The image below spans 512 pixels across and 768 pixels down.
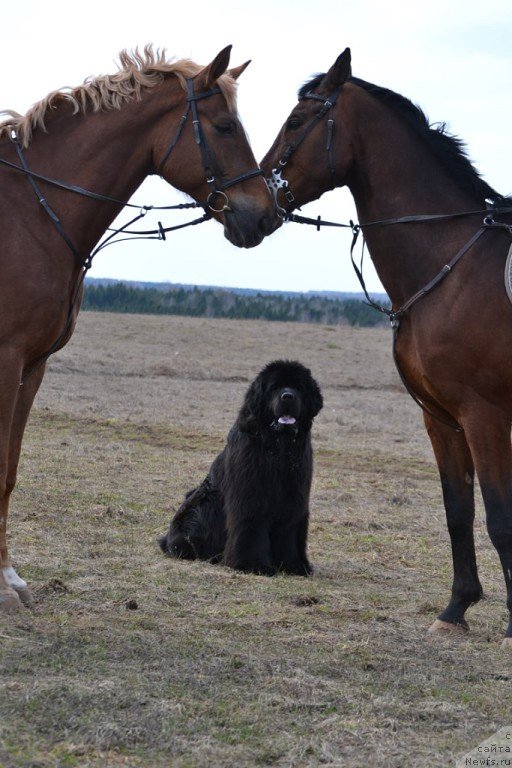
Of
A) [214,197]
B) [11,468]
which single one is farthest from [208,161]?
[11,468]

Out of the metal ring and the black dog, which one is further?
the black dog

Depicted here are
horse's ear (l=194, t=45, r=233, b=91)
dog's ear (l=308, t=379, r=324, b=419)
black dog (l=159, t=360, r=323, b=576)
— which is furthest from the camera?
dog's ear (l=308, t=379, r=324, b=419)

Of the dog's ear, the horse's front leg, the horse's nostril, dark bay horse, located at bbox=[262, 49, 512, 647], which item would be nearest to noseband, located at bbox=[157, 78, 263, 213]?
the horse's nostril

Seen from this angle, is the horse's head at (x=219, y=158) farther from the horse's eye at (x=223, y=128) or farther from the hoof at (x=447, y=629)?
the hoof at (x=447, y=629)

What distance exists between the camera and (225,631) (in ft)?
16.4

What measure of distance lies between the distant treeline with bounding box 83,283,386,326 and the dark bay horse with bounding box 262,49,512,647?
33.7 meters

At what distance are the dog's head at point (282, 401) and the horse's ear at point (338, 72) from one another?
2328 mm

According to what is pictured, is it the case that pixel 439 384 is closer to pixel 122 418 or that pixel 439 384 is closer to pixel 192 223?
pixel 192 223

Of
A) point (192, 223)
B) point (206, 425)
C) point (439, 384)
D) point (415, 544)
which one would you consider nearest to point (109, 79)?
point (192, 223)

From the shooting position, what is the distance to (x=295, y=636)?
4.95 m

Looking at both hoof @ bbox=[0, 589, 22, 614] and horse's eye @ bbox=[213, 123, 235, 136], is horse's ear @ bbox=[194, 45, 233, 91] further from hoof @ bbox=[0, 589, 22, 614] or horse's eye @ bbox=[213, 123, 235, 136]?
hoof @ bbox=[0, 589, 22, 614]

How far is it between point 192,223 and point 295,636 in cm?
224

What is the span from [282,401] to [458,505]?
1753 mm

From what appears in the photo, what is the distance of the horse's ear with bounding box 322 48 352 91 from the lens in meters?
5.23
